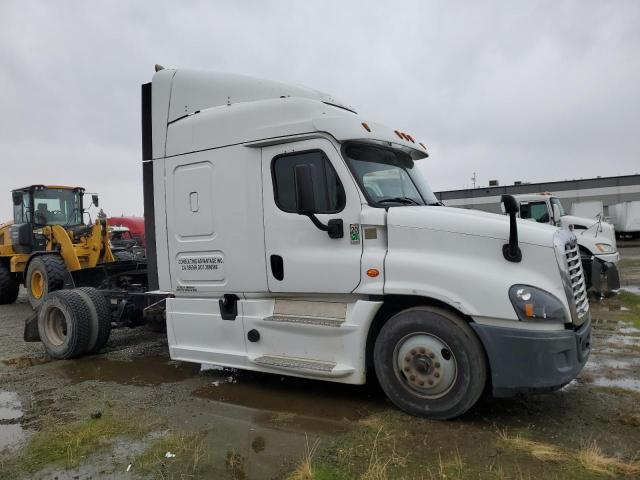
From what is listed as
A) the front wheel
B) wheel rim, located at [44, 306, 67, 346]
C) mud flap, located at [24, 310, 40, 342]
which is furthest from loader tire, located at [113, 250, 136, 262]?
the front wheel

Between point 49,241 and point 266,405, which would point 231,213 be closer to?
point 266,405

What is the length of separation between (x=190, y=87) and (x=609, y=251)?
10248 mm

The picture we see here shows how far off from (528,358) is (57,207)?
41.2ft

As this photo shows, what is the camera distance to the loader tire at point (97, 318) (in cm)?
675

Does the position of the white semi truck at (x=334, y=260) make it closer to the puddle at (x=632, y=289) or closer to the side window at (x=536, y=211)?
the puddle at (x=632, y=289)

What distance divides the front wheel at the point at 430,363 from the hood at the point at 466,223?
2.33 feet

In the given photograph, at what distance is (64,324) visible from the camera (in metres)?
7.03

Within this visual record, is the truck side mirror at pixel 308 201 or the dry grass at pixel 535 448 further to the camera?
the truck side mirror at pixel 308 201

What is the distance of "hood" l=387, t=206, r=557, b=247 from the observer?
4.04 meters

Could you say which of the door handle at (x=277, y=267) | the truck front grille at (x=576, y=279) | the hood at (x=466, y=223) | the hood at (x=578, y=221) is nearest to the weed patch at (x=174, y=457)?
the door handle at (x=277, y=267)

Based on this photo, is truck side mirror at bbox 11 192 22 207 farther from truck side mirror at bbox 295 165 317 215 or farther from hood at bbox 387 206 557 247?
hood at bbox 387 206 557 247

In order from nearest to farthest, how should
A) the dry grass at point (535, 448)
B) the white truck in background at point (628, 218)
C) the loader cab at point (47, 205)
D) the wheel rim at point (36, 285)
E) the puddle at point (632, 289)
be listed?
the dry grass at point (535, 448), the wheel rim at point (36, 285), the puddle at point (632, 289), the loader cab at point (47, 205), the white truck in background at point (628, 218)

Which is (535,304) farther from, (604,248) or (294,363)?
(604,248)

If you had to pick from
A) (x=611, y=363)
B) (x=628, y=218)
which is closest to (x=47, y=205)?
(x=611, y=363)
